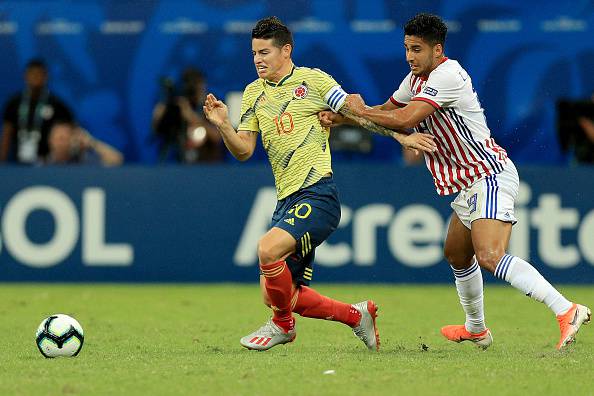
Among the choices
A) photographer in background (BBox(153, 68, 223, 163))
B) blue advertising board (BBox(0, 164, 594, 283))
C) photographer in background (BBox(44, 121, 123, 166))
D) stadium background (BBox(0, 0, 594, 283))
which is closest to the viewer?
blue advertising board (BBox(0, 164, 594, 283))

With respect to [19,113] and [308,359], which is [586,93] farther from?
[308,359]

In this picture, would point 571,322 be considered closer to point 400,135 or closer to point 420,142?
point 420,142

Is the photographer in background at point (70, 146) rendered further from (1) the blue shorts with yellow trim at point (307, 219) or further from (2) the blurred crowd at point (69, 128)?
(1) the blue shorts with yellow trim at point (307, 219)

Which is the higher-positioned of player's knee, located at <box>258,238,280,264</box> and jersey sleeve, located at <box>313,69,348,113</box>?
jersey sleeve, located at <box>313,69,348,113</box>

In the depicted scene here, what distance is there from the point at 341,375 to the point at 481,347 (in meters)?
1.99

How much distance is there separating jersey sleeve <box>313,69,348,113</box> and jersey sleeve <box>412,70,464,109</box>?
0.50 metres

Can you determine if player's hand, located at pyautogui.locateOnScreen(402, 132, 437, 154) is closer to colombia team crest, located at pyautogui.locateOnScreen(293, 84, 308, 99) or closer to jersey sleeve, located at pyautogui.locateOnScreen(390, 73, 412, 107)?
jersey sleeve, located at pyautogui.locateOnScreen(390, 73, 412, 107)

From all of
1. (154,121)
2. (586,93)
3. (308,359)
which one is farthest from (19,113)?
(308,359)

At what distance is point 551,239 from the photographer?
14008 mm

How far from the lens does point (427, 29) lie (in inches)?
327

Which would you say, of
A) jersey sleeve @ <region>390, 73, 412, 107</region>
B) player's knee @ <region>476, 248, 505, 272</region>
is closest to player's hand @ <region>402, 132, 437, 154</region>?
jersey sleeve @ <region>390, 73, 412, 107</region>

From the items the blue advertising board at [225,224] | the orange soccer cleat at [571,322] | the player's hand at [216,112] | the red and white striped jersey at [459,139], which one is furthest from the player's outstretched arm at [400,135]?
the blue advertising board at [225,224]

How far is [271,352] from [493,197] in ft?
5.91

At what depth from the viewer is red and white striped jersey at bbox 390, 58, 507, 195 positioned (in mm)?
8352
